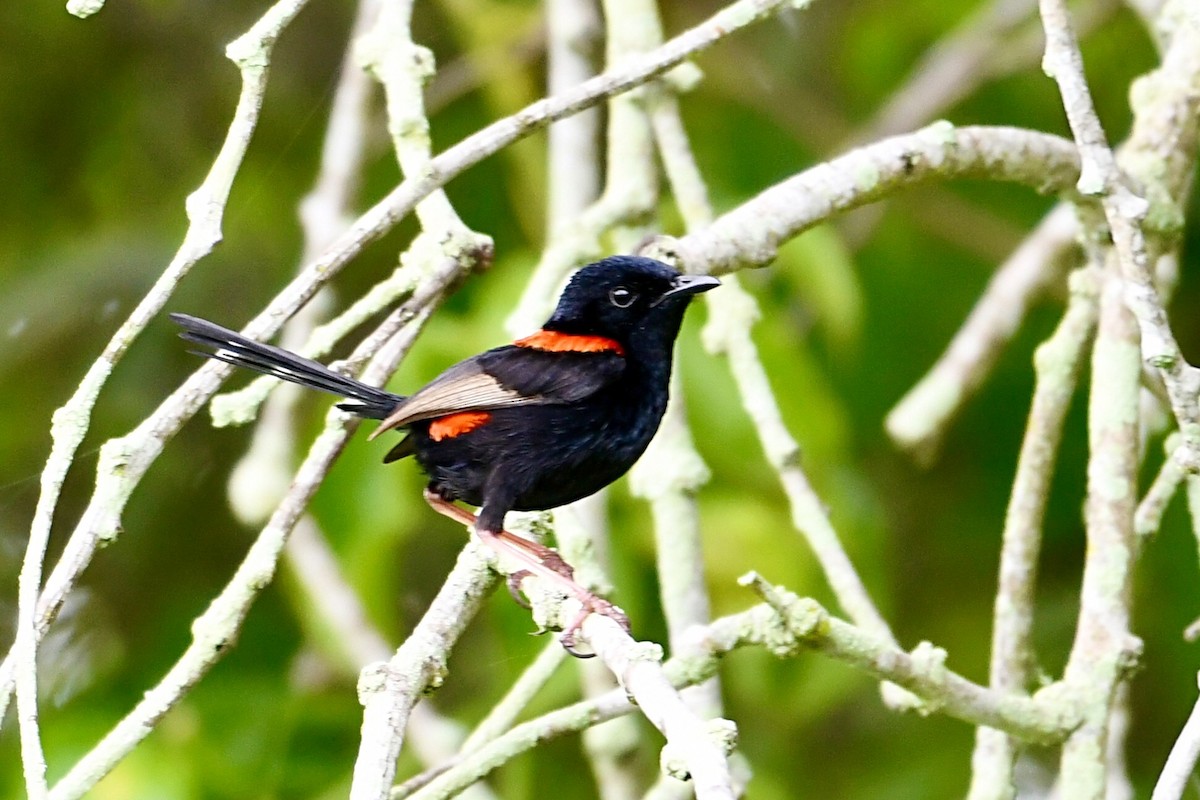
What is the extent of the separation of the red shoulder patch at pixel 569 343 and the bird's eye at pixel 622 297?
7 centimetres

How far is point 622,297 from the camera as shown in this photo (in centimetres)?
299

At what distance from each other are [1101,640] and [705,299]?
4.08 ft

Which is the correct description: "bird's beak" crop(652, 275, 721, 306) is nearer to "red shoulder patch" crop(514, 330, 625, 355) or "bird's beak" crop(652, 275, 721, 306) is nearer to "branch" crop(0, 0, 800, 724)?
"red shoulder patch" crop(514, 330, 625, 355)

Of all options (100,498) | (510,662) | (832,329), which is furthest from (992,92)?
(100,498)

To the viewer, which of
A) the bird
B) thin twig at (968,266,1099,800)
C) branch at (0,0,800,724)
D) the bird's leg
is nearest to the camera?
branch at (0,0,800,724)

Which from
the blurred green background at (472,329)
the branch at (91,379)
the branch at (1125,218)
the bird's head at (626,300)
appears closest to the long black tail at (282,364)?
the branch at (91,379)

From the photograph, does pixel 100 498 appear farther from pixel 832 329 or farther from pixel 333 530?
pixel 832 329

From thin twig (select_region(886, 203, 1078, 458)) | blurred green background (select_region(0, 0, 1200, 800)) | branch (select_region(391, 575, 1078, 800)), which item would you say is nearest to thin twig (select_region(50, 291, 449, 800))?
branch (select_region(391, 575, 1078, 800))

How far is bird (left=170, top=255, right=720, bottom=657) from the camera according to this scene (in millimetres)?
2740

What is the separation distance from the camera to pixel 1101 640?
2842 millimetres

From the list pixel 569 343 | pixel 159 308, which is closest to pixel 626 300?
pixel 569 343

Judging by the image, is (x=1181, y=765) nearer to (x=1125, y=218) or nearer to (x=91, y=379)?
(x=1125, y=218)

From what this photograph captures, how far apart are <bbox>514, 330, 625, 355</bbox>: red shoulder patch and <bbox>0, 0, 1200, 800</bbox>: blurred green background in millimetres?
860

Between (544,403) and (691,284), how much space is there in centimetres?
35
